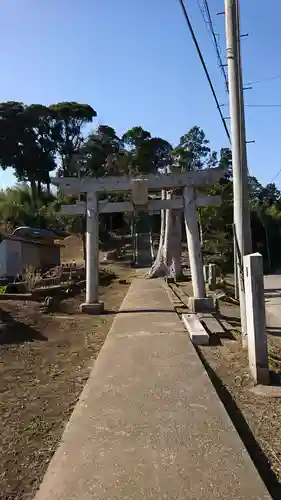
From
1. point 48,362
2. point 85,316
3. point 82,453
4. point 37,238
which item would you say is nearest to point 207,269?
point 37,238

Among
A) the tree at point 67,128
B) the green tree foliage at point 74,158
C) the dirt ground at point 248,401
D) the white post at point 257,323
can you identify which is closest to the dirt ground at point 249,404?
the dirt ground at point 248,401

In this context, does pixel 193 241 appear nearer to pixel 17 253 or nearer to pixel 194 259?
pixel 194 259

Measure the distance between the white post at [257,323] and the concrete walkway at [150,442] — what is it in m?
0.59

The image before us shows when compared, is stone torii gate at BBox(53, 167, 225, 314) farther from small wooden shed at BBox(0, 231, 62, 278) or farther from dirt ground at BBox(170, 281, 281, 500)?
small wooden shed at BBox(0, 231, 62, 278)

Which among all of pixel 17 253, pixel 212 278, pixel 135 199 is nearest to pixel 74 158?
pixel 17 253

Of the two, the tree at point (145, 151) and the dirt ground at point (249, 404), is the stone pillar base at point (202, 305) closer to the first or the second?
the dirt ground at point (249, 404)

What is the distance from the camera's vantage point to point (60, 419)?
166 inches

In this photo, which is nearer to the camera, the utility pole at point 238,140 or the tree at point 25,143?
the utility pole at point 238,140

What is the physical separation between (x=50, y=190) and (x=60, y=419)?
50510 millimetres

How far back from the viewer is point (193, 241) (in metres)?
11.5

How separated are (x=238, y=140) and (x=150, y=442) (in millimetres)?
4783

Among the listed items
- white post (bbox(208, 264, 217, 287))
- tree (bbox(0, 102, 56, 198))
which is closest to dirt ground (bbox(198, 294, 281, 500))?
white post (bbox(208, 264, 217, 287))

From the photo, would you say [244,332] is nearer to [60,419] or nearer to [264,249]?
[60,419]

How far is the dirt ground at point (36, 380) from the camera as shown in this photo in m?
3.36
